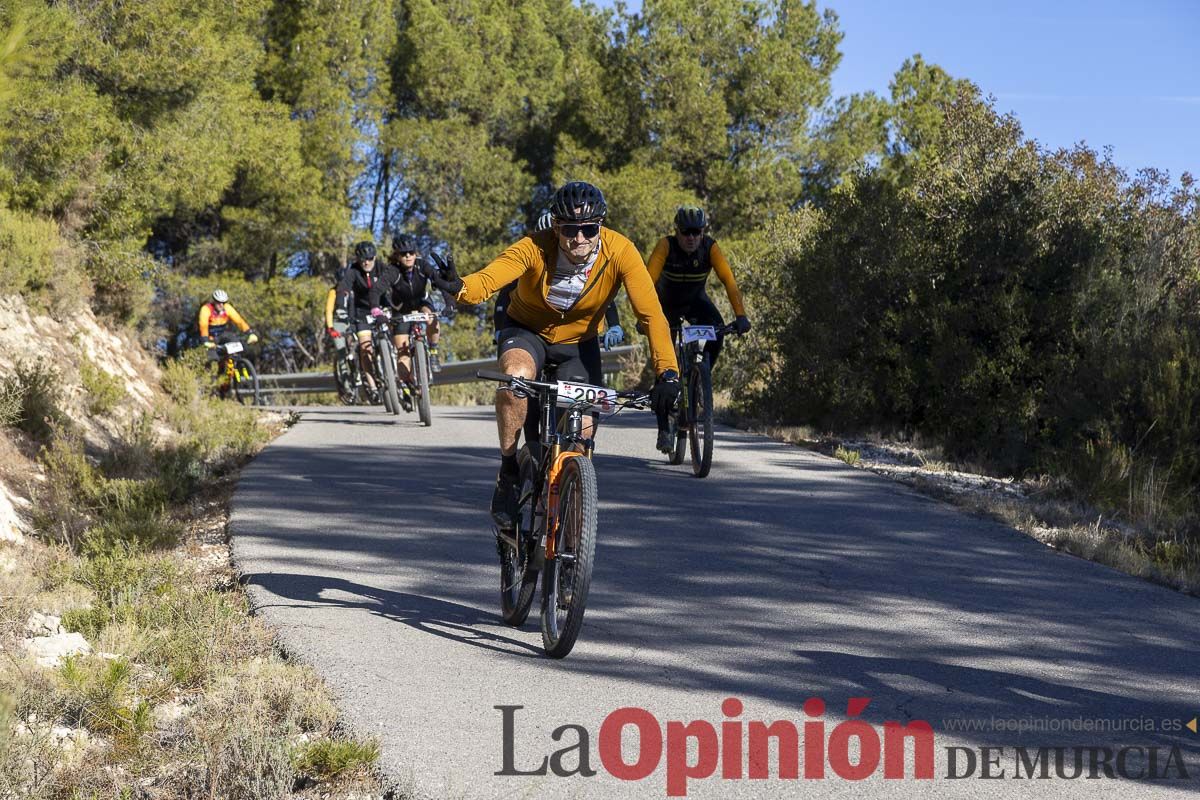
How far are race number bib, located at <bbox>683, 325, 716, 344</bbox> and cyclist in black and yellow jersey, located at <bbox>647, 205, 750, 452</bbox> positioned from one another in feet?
0.45

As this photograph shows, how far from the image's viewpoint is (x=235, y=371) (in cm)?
2011

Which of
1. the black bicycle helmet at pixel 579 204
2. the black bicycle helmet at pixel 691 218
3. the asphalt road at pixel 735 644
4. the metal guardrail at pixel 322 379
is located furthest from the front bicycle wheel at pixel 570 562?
the metal guardrail at pixel 322 379

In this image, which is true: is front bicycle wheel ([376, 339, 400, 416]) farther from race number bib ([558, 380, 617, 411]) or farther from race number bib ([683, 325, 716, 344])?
race number bib ([558, 380, 617, 411])

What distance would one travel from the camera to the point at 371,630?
650 cm

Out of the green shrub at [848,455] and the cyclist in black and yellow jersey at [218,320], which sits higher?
the cyclist in black and yellow jersey at [218,320]

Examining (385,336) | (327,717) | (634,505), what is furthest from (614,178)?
(327,717)

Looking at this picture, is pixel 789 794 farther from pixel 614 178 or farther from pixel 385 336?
pixel 614 178

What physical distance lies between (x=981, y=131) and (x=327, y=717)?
1255 cm

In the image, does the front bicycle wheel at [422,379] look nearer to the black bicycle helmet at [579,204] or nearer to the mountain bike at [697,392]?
the mountain bike at [697,392]

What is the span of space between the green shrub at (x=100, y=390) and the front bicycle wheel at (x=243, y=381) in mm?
6095

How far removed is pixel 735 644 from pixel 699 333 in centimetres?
527

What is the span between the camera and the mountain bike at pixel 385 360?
52.0 ft

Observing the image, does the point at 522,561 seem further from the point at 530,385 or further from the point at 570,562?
the point at 530,385

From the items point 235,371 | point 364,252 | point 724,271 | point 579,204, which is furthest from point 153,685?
point 235,371
